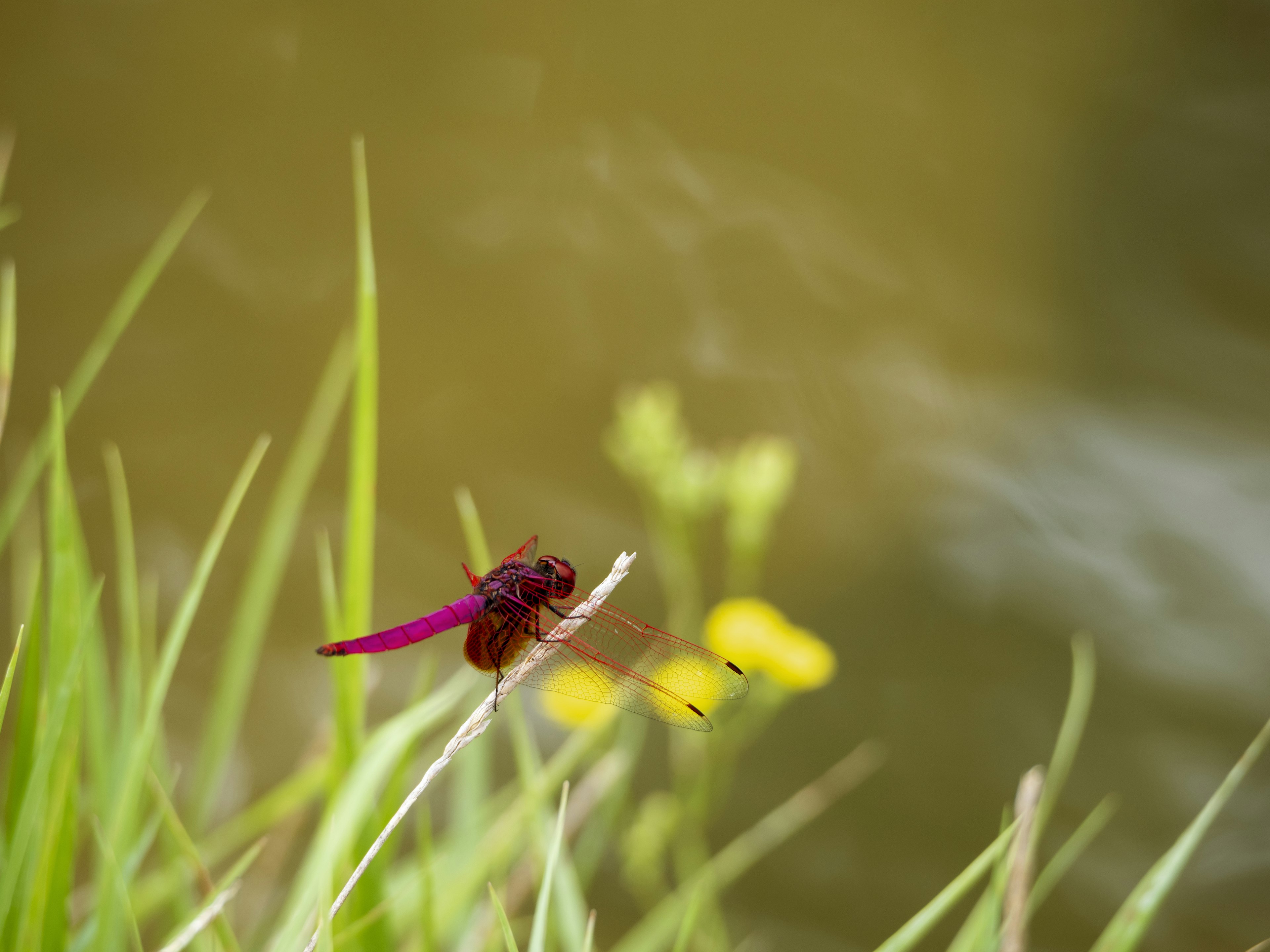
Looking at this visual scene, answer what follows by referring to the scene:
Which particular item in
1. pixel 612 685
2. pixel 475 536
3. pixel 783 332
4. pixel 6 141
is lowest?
pixel 612 685

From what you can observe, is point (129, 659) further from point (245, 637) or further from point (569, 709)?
point (569, 709)

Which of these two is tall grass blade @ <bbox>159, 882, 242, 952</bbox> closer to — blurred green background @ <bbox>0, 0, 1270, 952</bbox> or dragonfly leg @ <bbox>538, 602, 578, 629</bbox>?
dragonfly leg @ <bbox>538, 602, 578, 629</bbox>

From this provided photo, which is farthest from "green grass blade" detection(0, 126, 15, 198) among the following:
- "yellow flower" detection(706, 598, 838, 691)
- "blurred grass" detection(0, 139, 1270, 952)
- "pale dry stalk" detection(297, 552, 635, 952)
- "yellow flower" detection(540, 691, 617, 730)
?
"pale dry stalk" detection(297, 552, 635, 952)

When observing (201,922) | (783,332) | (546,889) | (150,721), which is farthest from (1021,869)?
(783,332)

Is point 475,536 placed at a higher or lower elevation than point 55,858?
higher

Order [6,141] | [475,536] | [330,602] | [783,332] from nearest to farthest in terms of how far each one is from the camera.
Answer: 1. [330,602]
2. [475,536]
3. [6,141]
4. [783,332]

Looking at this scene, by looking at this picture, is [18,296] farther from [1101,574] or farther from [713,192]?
[1101,574]
